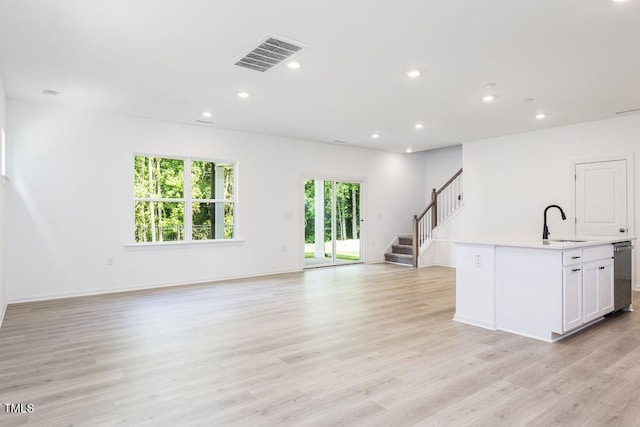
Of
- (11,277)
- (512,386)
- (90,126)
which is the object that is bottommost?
(512,386)

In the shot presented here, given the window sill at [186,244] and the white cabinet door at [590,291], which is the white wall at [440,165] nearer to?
the window sill at [186,244]

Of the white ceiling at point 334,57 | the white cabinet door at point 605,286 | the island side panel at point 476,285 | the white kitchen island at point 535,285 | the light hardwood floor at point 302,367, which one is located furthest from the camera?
the white cabinet door at point 605,286

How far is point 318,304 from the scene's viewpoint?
16.9 feet

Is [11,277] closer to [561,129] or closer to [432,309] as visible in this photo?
[432,309]

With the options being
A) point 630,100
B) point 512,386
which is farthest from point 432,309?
point 630,100

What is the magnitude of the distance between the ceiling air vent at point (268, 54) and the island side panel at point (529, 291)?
2.85 metres

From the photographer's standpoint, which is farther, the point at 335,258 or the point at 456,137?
the point at 335,258

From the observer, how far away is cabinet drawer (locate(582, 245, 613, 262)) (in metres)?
3.95

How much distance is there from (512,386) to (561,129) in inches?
229

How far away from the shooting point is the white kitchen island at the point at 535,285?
3629mm

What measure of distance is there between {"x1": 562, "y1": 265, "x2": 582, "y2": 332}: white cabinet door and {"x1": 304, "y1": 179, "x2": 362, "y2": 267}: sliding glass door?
5.33 m

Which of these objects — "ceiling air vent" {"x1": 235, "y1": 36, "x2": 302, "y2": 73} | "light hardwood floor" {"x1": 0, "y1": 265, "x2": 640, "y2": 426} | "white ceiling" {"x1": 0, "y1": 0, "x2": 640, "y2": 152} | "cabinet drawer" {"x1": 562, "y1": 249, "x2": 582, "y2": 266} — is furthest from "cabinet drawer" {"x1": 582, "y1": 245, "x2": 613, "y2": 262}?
"ceiling air vent" {"x1": 235, "y1": 36, "x2": 302, "y2": 73}

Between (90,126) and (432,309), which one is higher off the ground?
(90,126)

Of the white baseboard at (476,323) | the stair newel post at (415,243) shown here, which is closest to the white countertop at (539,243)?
the white baseboard at (476,323)
